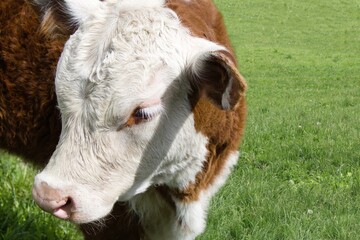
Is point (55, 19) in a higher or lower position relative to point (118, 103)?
lower

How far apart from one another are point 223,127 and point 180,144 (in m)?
0.44

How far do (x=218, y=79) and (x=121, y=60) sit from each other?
0.51 meters

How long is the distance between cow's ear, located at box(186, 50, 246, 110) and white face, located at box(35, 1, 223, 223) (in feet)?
0.18

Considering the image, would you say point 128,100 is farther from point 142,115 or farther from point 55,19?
point 55,19

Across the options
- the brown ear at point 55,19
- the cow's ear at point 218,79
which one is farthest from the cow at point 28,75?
the cow's ear at point 218,79

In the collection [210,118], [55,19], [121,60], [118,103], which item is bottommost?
[210,118]

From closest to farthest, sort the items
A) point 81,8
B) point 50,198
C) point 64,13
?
point 50,198 < point 81,8 < point 64,13

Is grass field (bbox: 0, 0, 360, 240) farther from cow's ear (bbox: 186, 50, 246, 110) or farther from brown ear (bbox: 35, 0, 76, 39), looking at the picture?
cow's ear (bbox: 186, 50, 246, 110)

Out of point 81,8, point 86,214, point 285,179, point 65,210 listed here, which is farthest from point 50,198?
point 285,179

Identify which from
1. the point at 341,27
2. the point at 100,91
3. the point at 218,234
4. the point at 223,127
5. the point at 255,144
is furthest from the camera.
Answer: the point at 341,27

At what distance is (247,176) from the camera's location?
272 inches

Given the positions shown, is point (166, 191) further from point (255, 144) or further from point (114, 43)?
point (255, 144)

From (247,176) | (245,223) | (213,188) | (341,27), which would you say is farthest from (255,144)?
(341,27)

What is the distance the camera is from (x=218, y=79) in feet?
11.1
